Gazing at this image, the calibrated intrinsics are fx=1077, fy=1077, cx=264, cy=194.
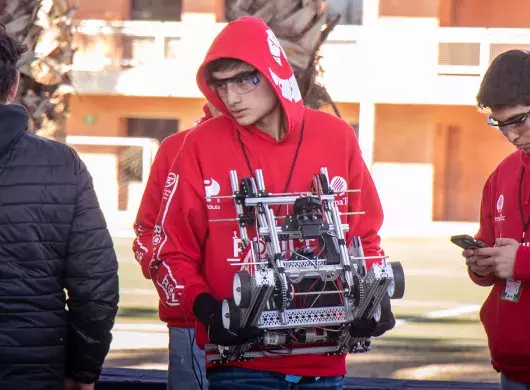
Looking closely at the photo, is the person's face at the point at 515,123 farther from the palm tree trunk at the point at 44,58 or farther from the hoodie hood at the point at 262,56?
the palm tree trunk at the point at 44,58

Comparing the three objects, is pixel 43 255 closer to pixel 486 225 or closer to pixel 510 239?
pixel 510 239

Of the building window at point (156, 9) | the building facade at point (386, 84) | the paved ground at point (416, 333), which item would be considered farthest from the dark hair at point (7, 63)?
the building window at point (156, 9)

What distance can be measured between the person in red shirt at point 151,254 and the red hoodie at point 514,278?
133 cm

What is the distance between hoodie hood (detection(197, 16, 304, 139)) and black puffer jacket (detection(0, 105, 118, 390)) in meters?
0.61

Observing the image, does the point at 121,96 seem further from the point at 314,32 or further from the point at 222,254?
the point at 222,254

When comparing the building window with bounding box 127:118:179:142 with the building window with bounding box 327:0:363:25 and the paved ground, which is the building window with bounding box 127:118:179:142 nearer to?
the building window with bounding box 327:0:363:25

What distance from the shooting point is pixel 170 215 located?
355 centimetres

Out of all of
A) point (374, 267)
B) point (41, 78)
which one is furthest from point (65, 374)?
point (41, 78)

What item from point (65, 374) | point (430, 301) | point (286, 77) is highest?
point (286, 77)

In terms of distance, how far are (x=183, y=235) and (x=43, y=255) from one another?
46 cm

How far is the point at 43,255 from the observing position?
131 inches

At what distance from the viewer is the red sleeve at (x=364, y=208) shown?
140 inches

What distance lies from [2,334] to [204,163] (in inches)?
32.8

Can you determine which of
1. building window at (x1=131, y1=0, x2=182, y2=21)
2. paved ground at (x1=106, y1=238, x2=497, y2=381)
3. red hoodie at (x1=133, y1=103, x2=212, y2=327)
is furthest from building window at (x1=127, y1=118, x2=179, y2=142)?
red hoodie at (x1=133, y1=103, x2=212, y2=327)
